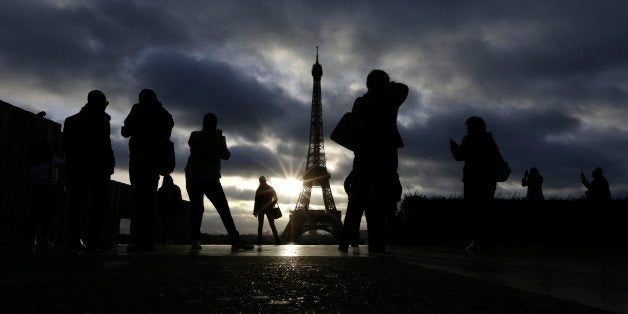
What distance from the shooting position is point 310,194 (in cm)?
4803

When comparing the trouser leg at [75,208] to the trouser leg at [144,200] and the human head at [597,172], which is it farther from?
the human head at [597,172]

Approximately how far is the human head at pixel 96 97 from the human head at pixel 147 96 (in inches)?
17.1

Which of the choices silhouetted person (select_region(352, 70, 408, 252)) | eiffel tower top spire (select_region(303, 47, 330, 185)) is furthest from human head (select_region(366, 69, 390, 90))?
eiffel tower top spire (select_region(303, 47, 330, 185))

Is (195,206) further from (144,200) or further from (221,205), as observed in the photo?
(144,200)

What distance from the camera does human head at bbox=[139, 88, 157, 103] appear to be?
613cm

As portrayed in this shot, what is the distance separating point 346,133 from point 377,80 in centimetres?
68

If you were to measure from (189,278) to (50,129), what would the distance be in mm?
8057

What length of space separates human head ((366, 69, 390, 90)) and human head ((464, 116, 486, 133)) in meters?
2.18

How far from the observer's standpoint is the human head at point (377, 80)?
5648 millimetres

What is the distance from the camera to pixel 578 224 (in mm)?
11609

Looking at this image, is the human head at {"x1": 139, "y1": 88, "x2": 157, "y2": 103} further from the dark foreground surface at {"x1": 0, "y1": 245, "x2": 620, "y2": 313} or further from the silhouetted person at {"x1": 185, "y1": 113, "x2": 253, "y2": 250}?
the dark foreground surface at {"x1": 0, "y1": 245, "x2": 620, "y2": 313}

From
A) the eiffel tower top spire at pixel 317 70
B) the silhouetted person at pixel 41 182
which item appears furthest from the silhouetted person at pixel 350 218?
the eiffel tower top spire at pixel 317 70

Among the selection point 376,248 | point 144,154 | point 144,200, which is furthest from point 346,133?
point 144,200

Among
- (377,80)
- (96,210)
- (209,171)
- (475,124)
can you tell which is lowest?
(96,210)
